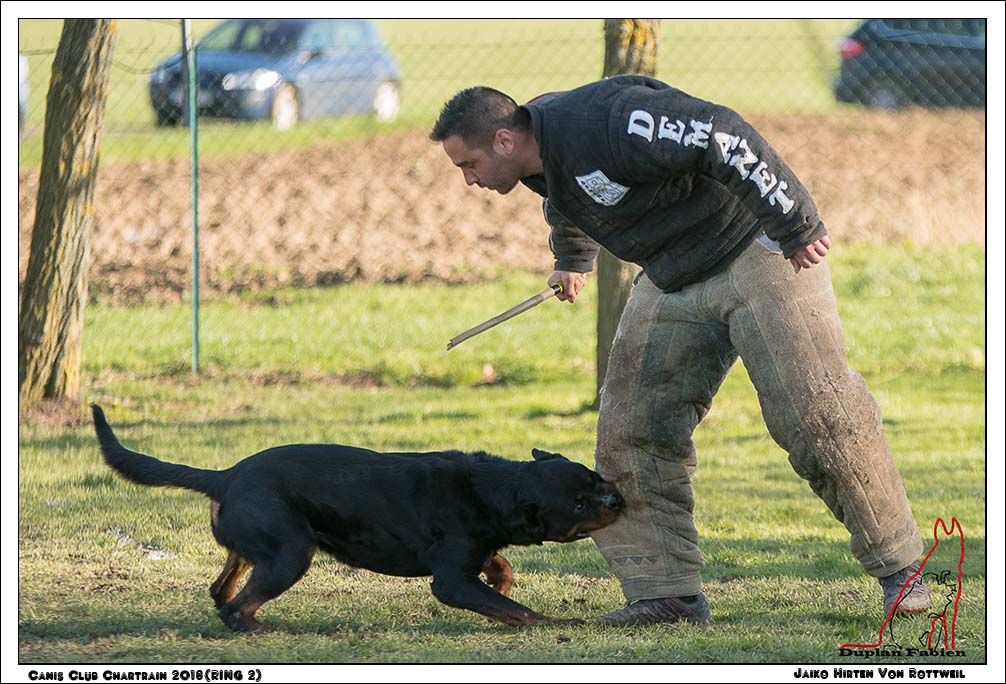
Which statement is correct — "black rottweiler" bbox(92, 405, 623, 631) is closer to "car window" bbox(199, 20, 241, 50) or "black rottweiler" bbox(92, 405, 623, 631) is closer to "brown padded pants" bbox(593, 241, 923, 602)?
"brown padded pants" bbox(593, 241, 923, 602)

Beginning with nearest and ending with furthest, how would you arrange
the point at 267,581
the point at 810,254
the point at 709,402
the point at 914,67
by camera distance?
the point at 810,254, the point at 267,581, the point at 709,402, the point at 914,67

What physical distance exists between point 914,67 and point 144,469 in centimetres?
1547

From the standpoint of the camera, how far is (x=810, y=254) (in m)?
4.41

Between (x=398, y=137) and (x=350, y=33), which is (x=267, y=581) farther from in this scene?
(x=350, y=33)

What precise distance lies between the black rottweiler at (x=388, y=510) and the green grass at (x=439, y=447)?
0.73 feet

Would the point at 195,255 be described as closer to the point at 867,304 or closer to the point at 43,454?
the point at 43,454

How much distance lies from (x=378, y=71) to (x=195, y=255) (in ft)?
20.6

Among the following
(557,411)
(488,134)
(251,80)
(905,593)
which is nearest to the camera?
(488,134)

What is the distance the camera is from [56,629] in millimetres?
4793

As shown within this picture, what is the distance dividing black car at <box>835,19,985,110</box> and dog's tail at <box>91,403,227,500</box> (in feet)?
44.3

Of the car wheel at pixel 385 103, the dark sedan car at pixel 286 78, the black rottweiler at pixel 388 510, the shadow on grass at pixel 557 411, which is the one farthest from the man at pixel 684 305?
the car wheel at pixel 385 103

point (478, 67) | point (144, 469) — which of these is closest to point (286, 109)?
point (478, 67)

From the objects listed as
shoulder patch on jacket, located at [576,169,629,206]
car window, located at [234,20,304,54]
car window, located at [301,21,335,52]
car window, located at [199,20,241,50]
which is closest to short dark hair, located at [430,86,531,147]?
shoulder patch on jacket, located at [576,169,629,206]

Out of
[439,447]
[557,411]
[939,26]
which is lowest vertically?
[439,447]
